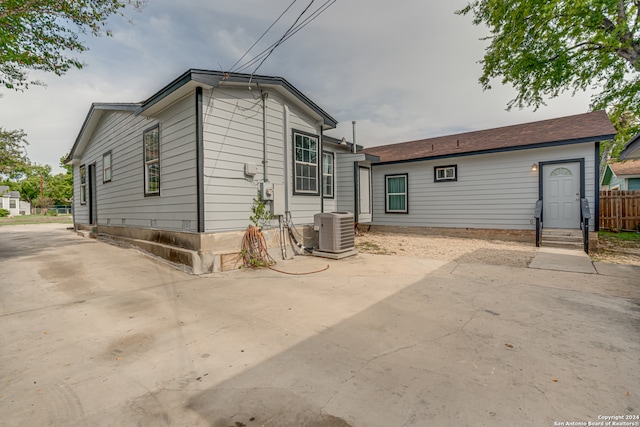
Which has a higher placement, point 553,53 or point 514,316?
point 553,53

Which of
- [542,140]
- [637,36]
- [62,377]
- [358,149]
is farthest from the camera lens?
[358,149]

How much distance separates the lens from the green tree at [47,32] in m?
6.44

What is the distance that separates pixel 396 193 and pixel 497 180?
12.0ft

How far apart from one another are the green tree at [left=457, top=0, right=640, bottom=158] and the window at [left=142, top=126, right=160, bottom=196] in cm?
1062

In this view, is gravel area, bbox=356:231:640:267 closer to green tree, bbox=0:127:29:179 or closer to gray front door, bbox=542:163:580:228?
gray front door, bbox=542:163:580:228

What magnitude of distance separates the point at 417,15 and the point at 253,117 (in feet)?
16.1

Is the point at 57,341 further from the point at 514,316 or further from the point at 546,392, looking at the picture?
the point at 514,316

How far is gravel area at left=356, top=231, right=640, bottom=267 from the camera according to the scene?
240 inches

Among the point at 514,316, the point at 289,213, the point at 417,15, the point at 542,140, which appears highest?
the point at 417,15

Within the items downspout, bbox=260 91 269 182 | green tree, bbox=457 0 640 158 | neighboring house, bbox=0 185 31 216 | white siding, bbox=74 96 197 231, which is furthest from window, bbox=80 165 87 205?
neighboring house, bbox=0 185 31 216

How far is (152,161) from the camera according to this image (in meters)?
6.51

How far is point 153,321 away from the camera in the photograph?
2.97 meters

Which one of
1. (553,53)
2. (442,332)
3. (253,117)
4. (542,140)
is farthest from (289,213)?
(553,53)

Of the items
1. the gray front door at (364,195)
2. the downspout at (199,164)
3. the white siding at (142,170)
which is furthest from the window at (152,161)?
the gray front door at (364,195)
